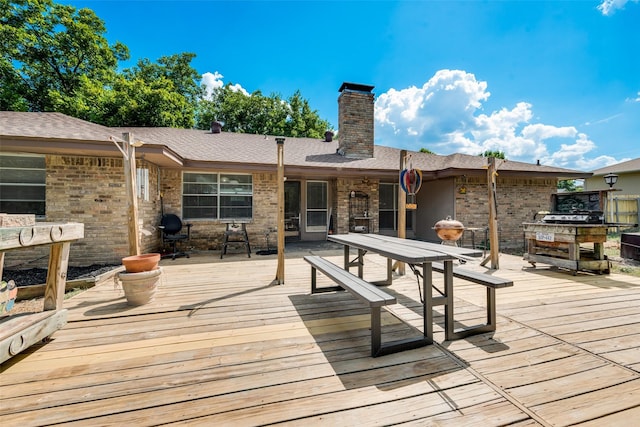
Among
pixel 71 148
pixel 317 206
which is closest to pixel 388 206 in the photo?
pixel 317 206

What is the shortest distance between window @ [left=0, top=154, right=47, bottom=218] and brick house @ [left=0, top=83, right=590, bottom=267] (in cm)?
2

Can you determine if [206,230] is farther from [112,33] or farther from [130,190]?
[112,33]

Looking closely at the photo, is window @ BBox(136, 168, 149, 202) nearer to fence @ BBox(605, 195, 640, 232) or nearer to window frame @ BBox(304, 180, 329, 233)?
window frame @ BBox(304, 180, 329, 233)

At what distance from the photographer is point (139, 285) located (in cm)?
303

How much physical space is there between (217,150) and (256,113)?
45.5ft

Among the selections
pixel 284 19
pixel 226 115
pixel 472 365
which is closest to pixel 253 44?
pixel 284 19

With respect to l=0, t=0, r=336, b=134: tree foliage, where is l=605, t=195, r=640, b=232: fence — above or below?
below

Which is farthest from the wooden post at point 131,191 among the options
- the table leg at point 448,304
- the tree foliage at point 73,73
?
the tree foliage at point 73,73

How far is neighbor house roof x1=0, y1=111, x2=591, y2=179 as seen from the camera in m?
4.75

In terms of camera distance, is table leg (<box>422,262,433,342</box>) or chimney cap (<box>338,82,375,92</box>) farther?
chimney cap (<box>338,82,375,92</box>)

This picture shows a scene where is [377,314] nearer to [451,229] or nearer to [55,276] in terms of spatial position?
[55,276]

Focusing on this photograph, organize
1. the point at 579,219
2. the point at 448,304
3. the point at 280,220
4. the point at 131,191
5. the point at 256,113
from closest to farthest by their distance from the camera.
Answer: the point at 448,304 → the point at 131,191 → the point at 280,220 → the point at 579,219 → the point at 256,113

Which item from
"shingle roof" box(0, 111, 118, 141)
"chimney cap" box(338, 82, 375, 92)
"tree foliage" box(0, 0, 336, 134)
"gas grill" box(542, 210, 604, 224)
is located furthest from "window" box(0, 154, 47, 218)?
"tree foliage" box(0, 0, 336, 134)

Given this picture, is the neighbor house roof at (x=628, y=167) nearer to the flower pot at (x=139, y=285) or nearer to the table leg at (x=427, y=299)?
the table leg at (x=427, y=299)
